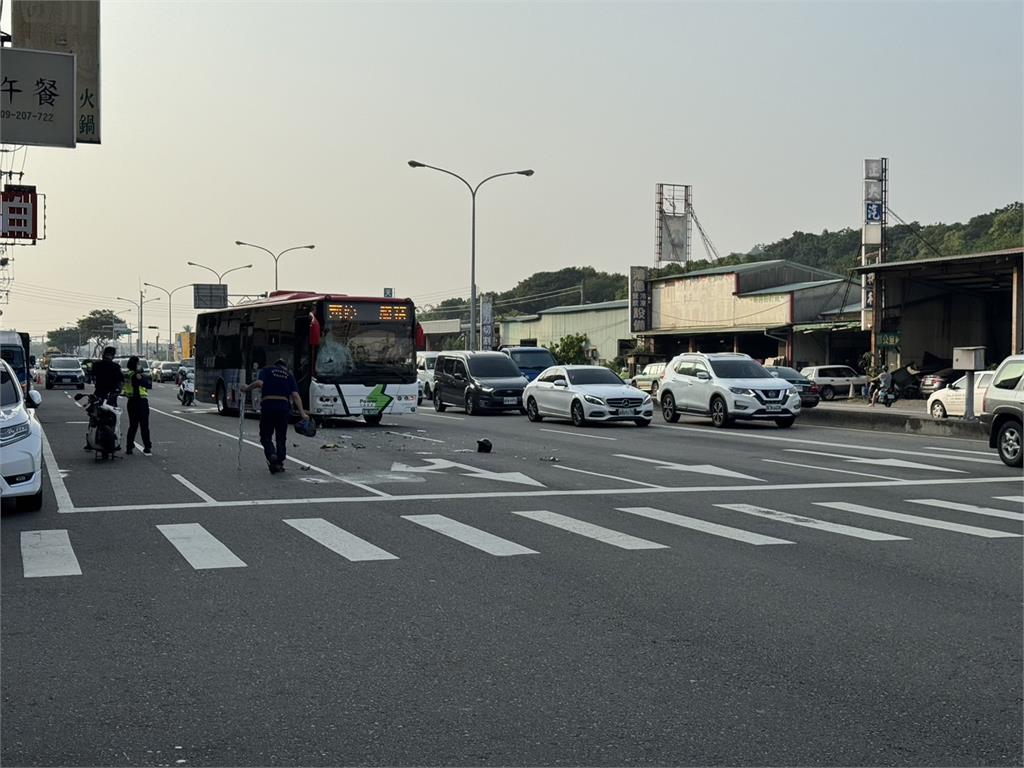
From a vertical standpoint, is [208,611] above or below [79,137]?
below

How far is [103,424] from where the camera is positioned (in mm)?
17938

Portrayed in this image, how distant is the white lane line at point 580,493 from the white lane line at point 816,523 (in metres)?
1.50

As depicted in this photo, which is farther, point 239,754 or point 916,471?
point 916,471

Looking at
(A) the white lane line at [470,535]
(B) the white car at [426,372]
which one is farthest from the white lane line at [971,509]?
(B) the white car at [426,372]

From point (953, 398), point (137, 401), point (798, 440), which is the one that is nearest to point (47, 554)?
point (137, 401)

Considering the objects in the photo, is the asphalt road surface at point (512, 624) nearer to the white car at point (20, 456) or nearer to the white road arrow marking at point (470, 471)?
the white car at point (20, 456)

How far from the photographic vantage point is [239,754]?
4719 millimetres

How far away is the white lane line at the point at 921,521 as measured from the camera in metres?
10.7

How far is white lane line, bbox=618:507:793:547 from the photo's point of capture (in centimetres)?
1030

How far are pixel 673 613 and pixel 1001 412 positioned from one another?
12.2m

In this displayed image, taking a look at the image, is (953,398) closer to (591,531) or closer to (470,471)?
(470,471)

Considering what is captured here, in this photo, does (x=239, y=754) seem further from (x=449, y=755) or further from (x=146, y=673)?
(x=146, y=673)

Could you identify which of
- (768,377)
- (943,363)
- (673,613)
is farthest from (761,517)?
(943,363)

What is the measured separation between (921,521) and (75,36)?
2071cm
